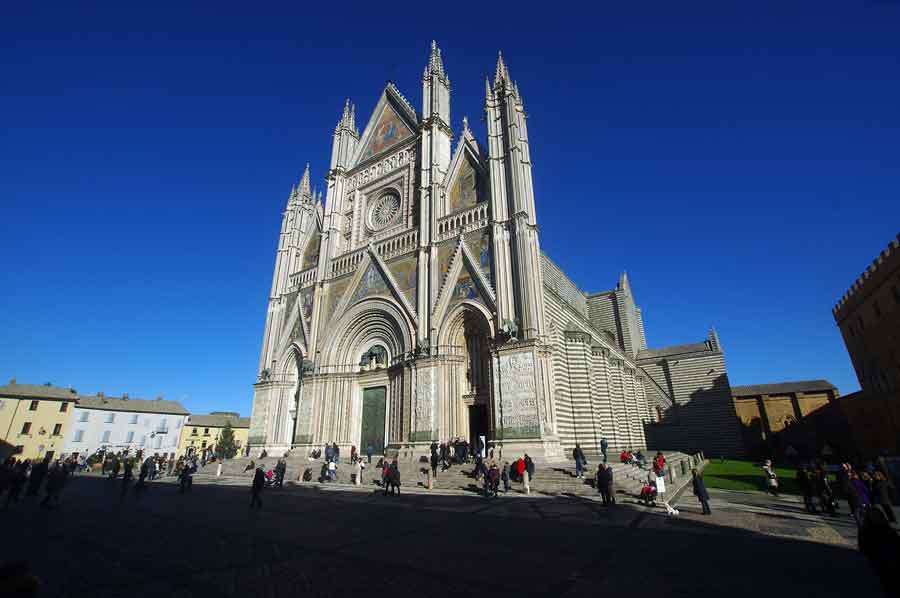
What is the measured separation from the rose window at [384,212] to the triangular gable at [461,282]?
26.1 feet

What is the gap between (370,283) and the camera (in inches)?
1040

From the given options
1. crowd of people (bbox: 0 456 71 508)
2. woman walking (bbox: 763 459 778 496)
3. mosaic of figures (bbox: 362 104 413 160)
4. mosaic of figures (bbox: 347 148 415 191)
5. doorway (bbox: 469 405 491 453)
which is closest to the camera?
crowd of people (bbox: 0 456 71 508)

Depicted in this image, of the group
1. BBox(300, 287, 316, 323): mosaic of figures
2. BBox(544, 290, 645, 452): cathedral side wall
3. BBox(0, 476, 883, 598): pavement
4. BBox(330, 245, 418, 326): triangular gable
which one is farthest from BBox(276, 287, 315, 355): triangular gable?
BBox(0, 476, 883, 598): pavement

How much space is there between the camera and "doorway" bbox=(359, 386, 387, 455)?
23.9 meters

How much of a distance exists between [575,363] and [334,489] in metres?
13.1

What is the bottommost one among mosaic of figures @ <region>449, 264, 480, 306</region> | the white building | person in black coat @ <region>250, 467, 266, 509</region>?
person in black coat @ <region>250, 467, 266, 509</region>

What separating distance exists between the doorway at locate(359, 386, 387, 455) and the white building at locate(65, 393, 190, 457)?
30.7 metres

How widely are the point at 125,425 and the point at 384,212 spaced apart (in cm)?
3955

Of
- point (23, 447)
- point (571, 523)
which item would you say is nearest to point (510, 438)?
point (571, 523)

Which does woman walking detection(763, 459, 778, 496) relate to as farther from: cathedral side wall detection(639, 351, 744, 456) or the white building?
the white building

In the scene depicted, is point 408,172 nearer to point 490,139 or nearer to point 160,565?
point 490,139

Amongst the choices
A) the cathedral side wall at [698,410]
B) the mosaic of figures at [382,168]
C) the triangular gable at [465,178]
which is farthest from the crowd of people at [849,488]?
the mosaic of figures at [382,168]

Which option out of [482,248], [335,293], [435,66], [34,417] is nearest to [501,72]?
[435,66]

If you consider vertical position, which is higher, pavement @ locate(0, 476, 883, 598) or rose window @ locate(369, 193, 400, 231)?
rose window @ locate(369, 193, 400, 231)
